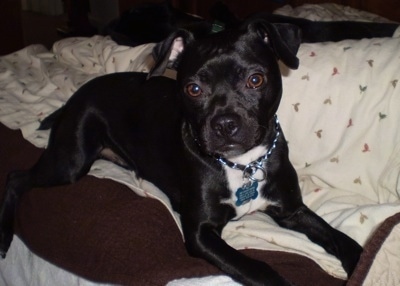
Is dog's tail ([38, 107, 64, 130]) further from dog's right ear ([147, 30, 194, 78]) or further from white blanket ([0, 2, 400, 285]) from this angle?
dog's right ear ([147, 30, 194, 78])

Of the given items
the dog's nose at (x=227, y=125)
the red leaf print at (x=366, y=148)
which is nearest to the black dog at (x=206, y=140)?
the dog's nose at (x=227, y=125)

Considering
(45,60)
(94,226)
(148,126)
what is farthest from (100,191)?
(45,60)

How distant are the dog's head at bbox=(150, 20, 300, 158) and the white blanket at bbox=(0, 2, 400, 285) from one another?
0.44 m

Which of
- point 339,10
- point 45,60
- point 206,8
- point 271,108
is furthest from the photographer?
point 206,8

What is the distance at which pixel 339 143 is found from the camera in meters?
2.27

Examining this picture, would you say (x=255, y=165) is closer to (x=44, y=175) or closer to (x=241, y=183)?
(x=241, y=183)

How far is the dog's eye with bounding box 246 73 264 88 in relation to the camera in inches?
71.1

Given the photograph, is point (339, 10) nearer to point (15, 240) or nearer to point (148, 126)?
point (148, 126)

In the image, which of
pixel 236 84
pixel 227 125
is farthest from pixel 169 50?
pixel 227 125

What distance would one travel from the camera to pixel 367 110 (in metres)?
2.20

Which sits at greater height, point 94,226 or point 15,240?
point 94,226

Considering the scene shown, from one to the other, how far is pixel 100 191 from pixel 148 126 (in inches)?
15.7

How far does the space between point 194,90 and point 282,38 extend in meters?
0.38

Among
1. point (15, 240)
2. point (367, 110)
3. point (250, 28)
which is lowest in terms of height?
point (15, 240)
